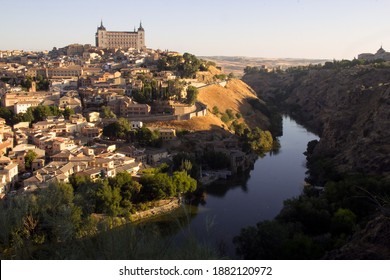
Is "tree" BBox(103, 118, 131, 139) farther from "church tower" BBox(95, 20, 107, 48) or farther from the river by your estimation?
"church tower" BBox(95, 20, 107, 48)

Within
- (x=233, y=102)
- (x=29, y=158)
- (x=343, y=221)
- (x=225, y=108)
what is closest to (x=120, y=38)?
(x=233, y=102)

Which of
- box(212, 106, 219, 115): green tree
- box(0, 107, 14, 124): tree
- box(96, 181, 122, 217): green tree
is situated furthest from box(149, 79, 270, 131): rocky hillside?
box(96, 181, 122, 217): green tree

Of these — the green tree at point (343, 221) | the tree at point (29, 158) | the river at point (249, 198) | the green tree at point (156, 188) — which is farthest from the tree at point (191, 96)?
the green tree at point (343, 221)

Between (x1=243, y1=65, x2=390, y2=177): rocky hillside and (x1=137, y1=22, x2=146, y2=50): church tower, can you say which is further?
(x1=137, y1=22, x2=146, y2=50): church tower

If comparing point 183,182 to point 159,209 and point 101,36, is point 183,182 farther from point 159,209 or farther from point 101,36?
point 101,36

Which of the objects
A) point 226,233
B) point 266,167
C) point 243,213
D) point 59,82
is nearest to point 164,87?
point 59,82

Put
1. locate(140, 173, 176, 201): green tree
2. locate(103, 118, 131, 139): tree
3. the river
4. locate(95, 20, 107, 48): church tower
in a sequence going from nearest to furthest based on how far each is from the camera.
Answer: the river
locate(140, 173, 176, 201): green tree
locate(103, 118, 131, 139): tree
locate(95, 20, 107, 48): church tower
